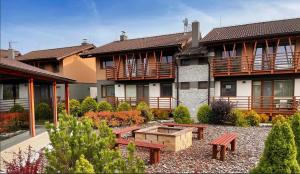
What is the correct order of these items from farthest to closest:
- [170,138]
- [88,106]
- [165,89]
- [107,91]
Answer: [107,91] < [165,89] < [88,106] < [170,138]

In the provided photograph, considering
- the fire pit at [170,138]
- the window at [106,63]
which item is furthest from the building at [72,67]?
the fire pit at [170,138]

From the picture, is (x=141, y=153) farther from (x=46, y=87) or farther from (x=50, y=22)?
(x=46, y=87)

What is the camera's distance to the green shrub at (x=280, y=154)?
14.8 feet

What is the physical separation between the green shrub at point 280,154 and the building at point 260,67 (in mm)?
11368

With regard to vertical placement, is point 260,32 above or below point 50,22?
below

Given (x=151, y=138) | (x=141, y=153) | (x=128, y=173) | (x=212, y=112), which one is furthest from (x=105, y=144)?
(x=212, y=112)

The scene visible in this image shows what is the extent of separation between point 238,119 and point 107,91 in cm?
1266

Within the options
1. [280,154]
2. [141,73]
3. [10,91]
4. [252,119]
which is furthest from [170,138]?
[10,91]

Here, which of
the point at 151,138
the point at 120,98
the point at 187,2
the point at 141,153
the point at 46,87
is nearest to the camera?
the point at 141,153

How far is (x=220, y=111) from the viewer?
1375cm

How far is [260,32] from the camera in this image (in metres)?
15.9

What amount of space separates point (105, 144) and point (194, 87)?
14.5 metres

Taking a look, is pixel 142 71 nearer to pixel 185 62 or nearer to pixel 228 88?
pixel 185 62

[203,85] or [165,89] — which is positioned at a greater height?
[203,85]
